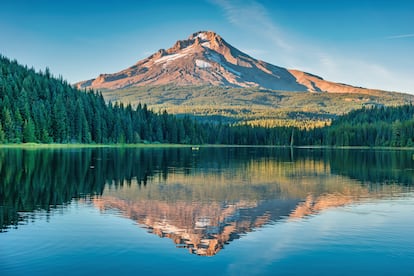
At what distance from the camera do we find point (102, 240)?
827 inches

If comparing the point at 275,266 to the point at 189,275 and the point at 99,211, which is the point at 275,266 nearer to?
the point at 189,275

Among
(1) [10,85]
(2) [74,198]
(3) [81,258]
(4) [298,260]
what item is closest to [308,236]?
(4) [298,260]

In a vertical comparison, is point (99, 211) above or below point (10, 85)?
below

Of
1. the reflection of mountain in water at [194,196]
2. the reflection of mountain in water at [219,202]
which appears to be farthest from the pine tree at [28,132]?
the reflection of mountain in water at [219,202]

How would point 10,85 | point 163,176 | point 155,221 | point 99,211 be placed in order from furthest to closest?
1. point 10,85
2. point 163,176
3. point 99,211
4. point 155,221

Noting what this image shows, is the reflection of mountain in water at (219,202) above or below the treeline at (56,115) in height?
below

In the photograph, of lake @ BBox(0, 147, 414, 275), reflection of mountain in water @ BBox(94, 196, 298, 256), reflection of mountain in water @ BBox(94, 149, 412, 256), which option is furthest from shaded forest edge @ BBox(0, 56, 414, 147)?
reflection of mountain in water @ BBox(94, 196, 298, 256)

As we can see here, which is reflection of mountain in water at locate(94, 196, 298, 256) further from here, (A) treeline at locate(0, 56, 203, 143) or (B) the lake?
(A) treeline at locate(0, 56, 203, 143)

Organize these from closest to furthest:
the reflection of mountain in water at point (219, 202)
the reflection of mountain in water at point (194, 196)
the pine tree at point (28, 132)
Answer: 1. the reflection of mountain in water at point (219, 202)
2. the reflection of mountain in water at point (194, 196)
3. the pine tree at point (28, 132)

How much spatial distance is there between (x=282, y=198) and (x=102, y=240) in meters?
18.2

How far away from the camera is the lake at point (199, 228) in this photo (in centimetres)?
1747

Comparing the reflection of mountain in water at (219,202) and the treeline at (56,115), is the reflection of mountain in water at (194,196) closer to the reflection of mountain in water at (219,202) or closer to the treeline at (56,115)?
the reflection of mountain in water at (219,202)

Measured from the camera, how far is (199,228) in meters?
23.9

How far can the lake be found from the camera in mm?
17469
